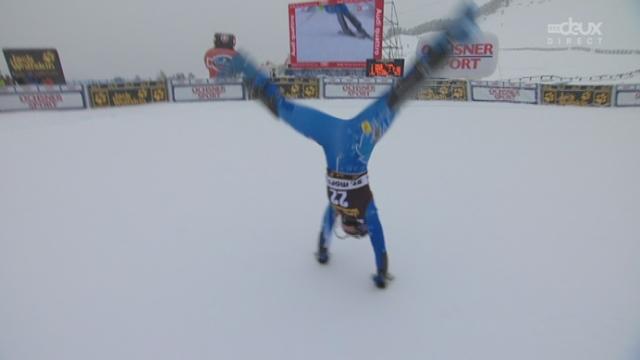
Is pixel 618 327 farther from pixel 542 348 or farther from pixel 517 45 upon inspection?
pixel 517 45

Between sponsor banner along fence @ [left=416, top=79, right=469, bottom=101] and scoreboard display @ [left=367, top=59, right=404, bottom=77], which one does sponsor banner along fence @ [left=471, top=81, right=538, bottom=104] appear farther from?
scoreboard display @ [left=367, top=59, right=404, bottom=77]

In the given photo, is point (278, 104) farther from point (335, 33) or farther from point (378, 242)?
point (335, 33)

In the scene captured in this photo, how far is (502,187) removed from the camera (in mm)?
3777

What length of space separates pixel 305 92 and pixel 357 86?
1.43 m

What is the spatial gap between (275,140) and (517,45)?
48.3 ft

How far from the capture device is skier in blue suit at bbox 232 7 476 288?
5.26 ft

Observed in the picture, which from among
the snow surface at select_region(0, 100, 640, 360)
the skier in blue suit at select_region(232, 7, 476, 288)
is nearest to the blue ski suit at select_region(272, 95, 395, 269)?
the skier in blue suit at select_region(232, 7, 476, 288)

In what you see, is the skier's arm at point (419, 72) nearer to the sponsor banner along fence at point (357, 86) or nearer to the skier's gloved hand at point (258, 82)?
the skier's gloved hand at point (258, 82)

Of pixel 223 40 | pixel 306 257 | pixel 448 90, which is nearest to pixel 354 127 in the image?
pixel 306 257

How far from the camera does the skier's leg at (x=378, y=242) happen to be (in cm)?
205

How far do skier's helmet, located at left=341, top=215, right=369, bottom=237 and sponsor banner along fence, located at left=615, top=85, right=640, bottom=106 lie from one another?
9.08 m

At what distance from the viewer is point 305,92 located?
9.82 meters

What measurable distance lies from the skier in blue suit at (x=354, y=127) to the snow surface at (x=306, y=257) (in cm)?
51

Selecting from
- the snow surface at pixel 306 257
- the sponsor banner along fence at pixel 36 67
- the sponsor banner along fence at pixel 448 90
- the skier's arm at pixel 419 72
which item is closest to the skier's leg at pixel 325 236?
the snow surface at pixel 306 257
